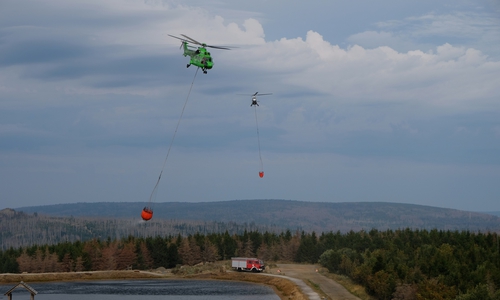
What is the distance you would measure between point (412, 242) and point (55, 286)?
70.9m

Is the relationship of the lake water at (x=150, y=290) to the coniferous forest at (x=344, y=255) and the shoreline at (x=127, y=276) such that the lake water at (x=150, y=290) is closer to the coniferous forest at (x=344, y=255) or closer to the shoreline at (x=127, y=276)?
the shoreline at (x=127, y=276)

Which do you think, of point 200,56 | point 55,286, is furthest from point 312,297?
point 55,286

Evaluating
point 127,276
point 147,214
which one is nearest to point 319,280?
point 127,276

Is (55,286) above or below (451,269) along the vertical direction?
below

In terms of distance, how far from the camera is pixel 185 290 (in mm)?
112188

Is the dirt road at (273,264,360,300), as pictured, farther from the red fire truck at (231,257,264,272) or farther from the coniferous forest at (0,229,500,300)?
the red fire truck at (231,257,264,272)

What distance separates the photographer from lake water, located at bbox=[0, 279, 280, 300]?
102 metres

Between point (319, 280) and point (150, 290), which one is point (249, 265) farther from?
point (150, 290)

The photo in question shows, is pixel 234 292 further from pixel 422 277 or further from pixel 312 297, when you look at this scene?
pixel 422 277

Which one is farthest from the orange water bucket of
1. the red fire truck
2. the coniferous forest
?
the red fire truck

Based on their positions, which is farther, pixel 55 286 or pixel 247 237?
pixel 247 237

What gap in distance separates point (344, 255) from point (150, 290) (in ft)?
113

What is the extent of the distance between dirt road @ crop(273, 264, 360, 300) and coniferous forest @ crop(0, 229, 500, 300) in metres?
3.10

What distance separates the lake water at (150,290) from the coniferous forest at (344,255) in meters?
15.1
